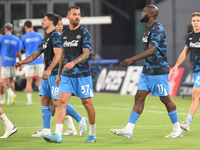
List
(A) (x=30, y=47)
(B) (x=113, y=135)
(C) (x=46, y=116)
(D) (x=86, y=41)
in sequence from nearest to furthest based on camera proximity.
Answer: (D) (x=86, y=41) < (C) (x=46, y=116) < (B) (x=113, y=135) < (A) (x=30, y=47)

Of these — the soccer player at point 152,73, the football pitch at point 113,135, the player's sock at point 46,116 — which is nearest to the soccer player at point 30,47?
the football pitch at point 113,135

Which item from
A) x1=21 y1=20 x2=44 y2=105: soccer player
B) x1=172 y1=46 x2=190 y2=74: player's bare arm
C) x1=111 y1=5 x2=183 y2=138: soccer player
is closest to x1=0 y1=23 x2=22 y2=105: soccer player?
x1=21 y1=20 x2=44 y2=105: soccer player

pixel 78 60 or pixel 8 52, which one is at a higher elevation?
pixel 78 60

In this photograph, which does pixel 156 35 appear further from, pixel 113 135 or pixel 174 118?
pixel 113 135

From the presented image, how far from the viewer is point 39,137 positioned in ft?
24.8

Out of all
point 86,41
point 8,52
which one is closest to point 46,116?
point 86,41

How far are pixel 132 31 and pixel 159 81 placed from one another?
2462 centimetres

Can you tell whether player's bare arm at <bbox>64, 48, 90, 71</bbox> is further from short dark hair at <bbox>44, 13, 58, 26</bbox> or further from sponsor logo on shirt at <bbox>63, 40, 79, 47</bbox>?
short dark hair at <bbox>44, 13, 58, 26</bbox>

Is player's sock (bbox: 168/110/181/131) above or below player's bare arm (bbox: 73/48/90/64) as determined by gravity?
below

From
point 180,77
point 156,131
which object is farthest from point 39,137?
point 180,77

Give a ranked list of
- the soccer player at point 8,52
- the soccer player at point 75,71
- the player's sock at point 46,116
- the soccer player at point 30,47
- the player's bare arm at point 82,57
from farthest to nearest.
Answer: the soccer player at point 8,52
the soccer player at point 30,47
the player's sock at point 46,116
the soccer player at point 75,71
the player's bare arm at point 82,57

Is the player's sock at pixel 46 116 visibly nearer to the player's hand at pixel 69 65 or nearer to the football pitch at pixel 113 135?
the football pitch at pixel 113 135

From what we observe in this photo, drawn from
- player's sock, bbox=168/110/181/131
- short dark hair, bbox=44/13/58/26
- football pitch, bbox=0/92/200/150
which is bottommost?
football pitch, bbox=0/92/200/150

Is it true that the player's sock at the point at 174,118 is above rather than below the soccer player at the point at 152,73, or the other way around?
below
